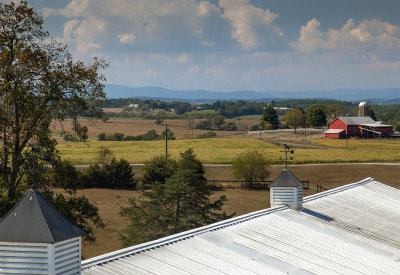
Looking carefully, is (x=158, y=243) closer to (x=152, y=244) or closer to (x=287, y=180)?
(x=152, y=244)

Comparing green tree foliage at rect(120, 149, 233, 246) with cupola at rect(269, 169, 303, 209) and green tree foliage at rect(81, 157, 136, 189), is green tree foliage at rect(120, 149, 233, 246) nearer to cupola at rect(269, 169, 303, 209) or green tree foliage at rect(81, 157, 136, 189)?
cupola at rect(269, 169, 303, 209)

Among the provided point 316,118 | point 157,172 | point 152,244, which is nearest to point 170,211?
point 152,244

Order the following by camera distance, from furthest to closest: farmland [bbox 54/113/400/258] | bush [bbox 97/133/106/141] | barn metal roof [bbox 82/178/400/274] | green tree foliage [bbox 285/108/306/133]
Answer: green tree foliage [bbox 285/108/306/133] < bush [bbox 97/133/106/141] < farmland [bbox 54/113/400/258] < barn metal roof [bbox 82/178/400/274]

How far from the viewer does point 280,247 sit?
603 inches

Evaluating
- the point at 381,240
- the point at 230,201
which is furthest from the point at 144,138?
the point at 381,240

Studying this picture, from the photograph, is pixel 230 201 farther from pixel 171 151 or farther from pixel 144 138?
pixel 144 138

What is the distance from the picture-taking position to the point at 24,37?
19500 mm

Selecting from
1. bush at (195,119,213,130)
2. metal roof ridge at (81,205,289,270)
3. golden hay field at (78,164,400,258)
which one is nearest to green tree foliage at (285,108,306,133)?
bush at (195,119,213,130)

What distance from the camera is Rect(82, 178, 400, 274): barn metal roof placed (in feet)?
42.0

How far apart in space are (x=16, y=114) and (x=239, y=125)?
170 meters

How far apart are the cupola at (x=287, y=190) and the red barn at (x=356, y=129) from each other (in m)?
90.7

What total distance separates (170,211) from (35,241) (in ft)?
50.7

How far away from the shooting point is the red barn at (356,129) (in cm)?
10812

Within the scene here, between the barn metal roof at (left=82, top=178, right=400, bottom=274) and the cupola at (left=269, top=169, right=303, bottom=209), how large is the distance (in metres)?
0.36
